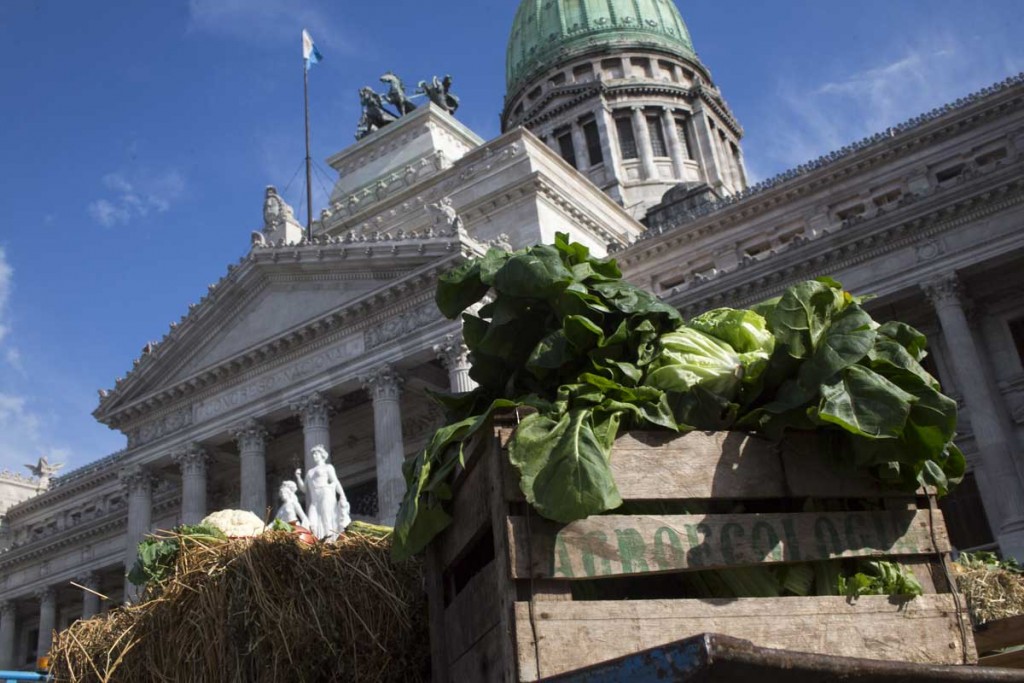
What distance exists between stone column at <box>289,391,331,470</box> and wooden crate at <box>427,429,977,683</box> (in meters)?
28.6

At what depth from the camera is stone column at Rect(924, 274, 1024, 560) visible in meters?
24.7

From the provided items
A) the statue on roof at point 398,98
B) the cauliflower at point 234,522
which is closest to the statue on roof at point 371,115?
the statue on roof at point 398,98

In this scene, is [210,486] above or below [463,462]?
above

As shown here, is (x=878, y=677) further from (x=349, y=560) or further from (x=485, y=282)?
(x=349, y=560)

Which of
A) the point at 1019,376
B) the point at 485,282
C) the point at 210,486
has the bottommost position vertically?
the point at 485,282

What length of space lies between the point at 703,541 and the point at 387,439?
2688 centimetres

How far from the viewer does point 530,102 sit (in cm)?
6694

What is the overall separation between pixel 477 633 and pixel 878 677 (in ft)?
4.29

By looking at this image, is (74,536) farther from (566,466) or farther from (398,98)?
(566,466)

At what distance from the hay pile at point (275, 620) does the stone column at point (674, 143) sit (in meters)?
56.7

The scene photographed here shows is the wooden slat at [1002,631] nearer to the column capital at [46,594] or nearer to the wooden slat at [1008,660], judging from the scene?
the wooden slat at [1008,660]

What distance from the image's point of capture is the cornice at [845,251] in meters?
27.1

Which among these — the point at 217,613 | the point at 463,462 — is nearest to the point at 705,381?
the point at 463,462

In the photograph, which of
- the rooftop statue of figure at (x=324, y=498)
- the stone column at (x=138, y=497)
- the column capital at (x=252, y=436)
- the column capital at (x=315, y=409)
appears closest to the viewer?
the rooftop statue of figure at (x=324, y=498)
